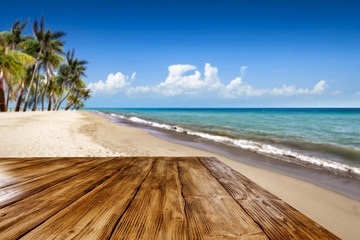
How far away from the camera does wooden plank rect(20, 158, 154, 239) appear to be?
2.52 feet

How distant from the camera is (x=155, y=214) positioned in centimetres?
95

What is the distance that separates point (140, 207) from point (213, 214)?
45 centimetres

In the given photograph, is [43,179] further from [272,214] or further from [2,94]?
[2,94]

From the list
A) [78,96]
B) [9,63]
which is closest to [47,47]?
[9,63]

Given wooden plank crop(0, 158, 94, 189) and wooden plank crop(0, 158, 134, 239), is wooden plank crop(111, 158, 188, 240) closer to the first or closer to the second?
wooden plank crop(0, 158, 134, 239)

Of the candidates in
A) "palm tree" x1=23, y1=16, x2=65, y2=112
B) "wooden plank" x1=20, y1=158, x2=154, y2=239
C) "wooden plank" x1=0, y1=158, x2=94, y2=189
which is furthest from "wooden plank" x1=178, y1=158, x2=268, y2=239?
"palm tree" x1=23, y1=16, x2=65, y2=112

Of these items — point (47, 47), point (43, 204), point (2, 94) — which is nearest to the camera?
point (43, 204)

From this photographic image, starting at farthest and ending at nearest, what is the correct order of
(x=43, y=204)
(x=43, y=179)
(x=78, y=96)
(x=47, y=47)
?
(x=78, y=96) → (x=47, y=47) → (x=43, y=179) → (x=43, y=204)

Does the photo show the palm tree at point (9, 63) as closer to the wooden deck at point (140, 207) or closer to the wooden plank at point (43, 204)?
the wooden deck at point (140, 207)

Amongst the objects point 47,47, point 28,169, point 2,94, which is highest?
point 47,47

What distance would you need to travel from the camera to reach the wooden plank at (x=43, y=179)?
1155 mm

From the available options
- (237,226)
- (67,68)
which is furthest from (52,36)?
(237,226)

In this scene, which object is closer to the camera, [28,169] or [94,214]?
[94,214]

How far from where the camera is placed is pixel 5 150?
5.24 meters
